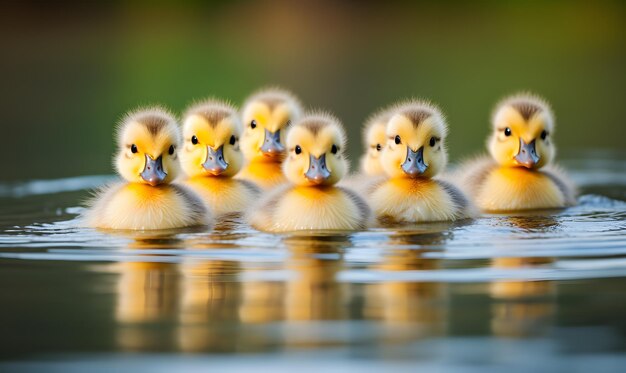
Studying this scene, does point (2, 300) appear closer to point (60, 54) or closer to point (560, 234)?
point (560, 234)

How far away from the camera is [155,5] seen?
3688cm

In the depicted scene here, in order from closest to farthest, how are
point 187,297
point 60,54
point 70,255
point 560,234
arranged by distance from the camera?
point 187,297 < point 70,255 < point 560,234 < point 60,54

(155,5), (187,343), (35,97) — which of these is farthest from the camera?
(155,5)

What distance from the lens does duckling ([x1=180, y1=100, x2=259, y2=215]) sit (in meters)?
9.23

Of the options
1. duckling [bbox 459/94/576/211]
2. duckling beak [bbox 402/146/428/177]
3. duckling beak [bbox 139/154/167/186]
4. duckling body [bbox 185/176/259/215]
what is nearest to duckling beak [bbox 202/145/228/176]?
duckling body [bbox 185/176/259/215]

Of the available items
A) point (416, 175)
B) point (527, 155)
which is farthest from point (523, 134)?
point (416, 175)

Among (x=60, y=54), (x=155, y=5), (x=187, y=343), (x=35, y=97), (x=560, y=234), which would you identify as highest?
(x=155, y=5)

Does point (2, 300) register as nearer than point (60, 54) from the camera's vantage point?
Yes

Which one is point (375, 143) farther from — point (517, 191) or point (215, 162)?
point (215, 162)

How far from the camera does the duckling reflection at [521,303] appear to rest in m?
5.61

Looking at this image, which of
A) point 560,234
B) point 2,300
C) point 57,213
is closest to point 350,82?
point 57,213

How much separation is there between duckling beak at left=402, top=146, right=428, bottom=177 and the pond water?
39 centimetres

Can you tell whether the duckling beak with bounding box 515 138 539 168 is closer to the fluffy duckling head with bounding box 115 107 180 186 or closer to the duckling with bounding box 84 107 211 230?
the duckling with bounding box 84 107 211 230

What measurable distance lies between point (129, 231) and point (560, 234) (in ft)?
8.51
